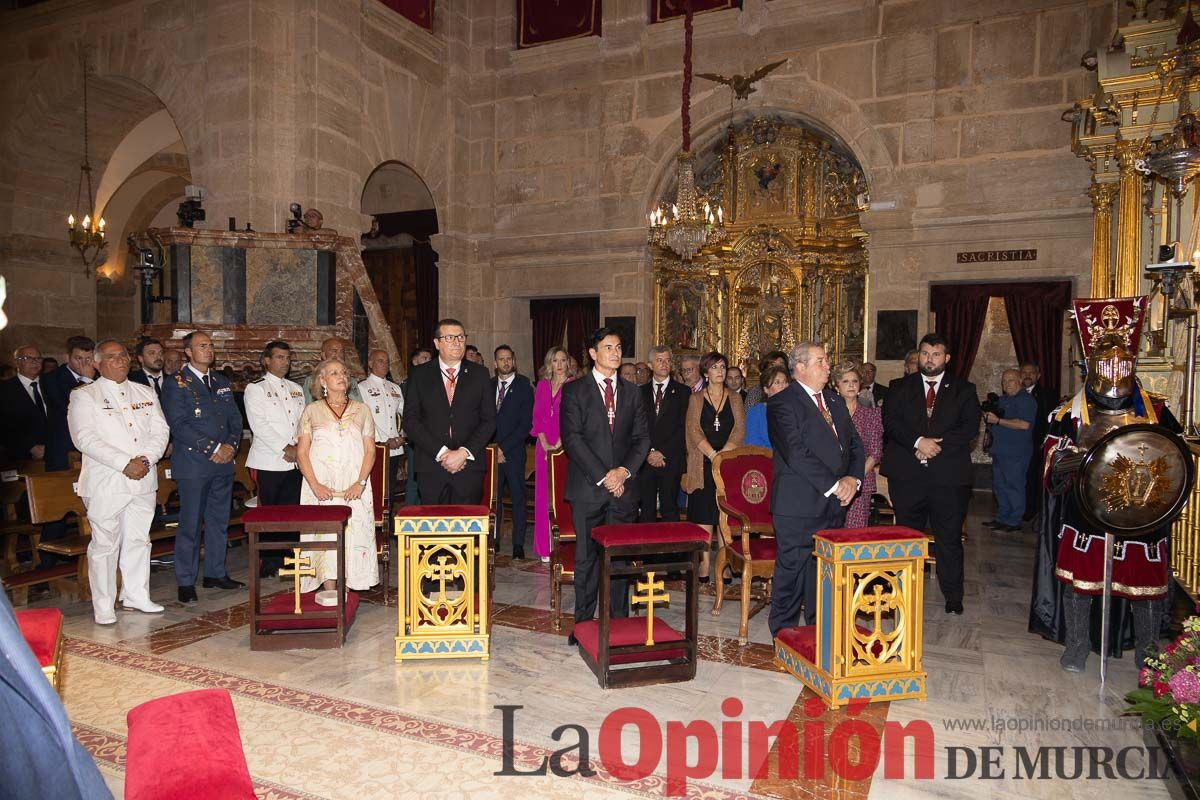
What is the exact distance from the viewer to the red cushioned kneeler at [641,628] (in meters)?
3.81

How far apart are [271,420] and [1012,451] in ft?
22.9

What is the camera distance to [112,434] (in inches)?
185

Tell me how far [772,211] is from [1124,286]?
5.60m

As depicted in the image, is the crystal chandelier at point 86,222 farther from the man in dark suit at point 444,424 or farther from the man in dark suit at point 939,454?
the man in dark suit at point 939,454

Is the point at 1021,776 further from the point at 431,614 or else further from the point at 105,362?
the point at 105,362

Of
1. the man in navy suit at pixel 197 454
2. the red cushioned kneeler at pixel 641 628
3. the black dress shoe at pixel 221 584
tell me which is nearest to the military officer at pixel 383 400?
the man in navy suit at pixel 197 454

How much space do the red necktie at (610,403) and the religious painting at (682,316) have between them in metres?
7.71

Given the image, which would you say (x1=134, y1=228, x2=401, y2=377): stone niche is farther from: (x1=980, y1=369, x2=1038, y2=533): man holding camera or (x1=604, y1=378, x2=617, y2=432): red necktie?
(x1=980, y1=369, x2=1038, y2=533): man holding camera

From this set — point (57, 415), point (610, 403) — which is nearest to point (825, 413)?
point (610, 403)

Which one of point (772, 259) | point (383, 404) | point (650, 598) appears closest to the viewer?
point (650, 598)

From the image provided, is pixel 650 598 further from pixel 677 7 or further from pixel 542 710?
pixel 677 7

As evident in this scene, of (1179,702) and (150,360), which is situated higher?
(150,360)

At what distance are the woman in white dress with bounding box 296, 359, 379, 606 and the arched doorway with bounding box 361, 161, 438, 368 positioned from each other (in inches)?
379

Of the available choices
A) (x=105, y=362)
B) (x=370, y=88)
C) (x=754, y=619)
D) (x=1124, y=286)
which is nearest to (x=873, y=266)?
(x=1124, y=286)
